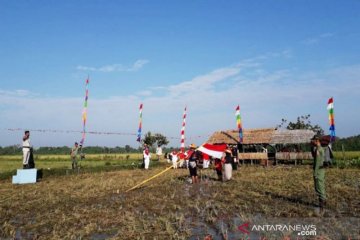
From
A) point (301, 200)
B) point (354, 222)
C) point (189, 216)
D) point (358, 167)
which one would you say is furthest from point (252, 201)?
point (358, 167)

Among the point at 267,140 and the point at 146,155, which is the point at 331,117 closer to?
the point at 267,140

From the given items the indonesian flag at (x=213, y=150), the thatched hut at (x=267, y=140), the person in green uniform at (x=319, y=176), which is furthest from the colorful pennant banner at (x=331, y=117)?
the person in green uniform at (x=319, y=176)

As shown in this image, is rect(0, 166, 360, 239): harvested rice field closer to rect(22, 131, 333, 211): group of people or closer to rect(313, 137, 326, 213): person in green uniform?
rect(313, 137, 326, 213): person in green uniform

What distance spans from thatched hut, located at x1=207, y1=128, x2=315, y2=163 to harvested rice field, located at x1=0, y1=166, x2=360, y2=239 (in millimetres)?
15790

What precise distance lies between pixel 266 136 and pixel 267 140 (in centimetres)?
91

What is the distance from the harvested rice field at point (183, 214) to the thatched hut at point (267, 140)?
15.8 metres

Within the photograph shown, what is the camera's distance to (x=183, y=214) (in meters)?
9.48

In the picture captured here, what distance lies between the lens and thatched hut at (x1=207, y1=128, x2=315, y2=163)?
3016 cm

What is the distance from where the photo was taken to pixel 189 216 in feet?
30.3

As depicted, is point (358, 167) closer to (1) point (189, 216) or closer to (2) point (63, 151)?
(1) point (189, 216)

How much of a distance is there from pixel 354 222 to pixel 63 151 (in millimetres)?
93596

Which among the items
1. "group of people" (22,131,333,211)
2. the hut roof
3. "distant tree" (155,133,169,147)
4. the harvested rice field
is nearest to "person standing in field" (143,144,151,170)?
"group of people" (22,131,333,211)

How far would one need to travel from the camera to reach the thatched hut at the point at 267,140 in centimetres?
3016

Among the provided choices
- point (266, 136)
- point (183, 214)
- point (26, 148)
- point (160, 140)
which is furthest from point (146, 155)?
point (160, 140)
